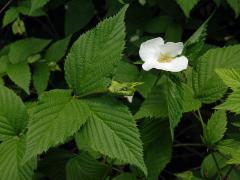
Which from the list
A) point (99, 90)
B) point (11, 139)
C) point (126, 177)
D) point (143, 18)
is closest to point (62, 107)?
point (99, 90)

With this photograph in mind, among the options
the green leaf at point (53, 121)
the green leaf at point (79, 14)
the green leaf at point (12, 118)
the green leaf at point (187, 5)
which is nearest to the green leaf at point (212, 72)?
the green leaf at point (187, 5)

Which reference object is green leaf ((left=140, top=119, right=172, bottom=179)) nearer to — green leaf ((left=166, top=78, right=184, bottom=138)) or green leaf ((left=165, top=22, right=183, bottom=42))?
green leaf ((left=166, top=78, right=184, bottom=138))

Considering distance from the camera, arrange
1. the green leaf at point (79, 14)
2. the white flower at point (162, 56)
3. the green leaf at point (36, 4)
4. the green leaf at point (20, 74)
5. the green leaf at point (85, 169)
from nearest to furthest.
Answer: the white flower at point (162, 56), the green leaf at point (85, 169), the green leaf at point (36, 4), the green leaf at point (20, 74), the green leaf at point (79, 14)

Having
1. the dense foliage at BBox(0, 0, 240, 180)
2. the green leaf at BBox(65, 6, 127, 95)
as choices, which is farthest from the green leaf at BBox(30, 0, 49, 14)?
the green leaf at BBox(65, 6, 127, 95)

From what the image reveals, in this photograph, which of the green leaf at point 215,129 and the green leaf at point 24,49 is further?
the green leaf at point 24,49

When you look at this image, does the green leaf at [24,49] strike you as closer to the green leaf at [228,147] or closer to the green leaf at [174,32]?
the green leaf at [174,32]

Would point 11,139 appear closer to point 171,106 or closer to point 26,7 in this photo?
point 171,106
